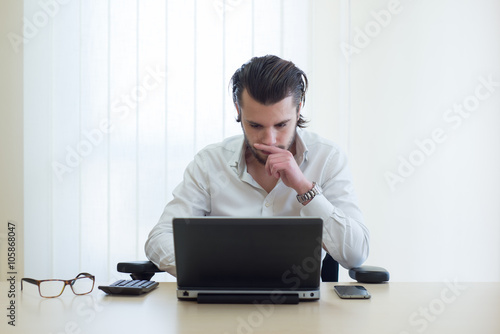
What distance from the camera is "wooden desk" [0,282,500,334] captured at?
1027mm

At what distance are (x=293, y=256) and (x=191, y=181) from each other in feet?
2.81

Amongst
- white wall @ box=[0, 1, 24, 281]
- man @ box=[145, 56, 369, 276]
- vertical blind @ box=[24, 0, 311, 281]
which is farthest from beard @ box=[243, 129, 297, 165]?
white wall @ box=[0, 1, 24, 281]

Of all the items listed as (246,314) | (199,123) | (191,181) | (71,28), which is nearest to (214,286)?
(246,314)

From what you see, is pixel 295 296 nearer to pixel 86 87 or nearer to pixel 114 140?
pixel 114 140

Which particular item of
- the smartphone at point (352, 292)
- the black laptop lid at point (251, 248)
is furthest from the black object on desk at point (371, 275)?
the black laptop lid at point (251, 248)

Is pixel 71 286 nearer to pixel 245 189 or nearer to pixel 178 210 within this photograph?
pixel 178 210

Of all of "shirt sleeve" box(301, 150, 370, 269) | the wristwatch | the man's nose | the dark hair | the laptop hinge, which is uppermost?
the dark hair

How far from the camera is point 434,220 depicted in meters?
2.76

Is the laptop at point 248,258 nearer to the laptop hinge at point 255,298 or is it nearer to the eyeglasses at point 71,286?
the laptop hinge at point 255,298

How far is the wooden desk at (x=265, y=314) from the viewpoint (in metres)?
1.03

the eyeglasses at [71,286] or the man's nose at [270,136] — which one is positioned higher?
the man's nose at [270,136]

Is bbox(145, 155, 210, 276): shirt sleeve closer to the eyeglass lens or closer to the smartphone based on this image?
the eyeglass lens

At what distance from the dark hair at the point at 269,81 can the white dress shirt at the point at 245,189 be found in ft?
0.66

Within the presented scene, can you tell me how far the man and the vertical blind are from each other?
2.26ft
